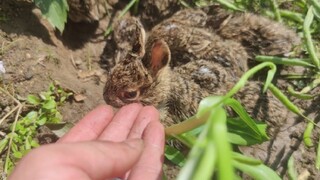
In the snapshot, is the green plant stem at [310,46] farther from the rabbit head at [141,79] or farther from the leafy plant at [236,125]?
the rabbit head at [141,79]

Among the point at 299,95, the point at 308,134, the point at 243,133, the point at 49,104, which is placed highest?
the point at 49,104

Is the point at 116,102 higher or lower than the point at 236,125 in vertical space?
higher

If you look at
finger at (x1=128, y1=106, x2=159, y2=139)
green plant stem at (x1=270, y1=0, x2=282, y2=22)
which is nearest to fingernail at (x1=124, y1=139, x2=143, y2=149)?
finger at (x1=128, y1=106, x2=159, y2=139)

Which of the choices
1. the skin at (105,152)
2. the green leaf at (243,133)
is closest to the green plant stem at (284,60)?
the green leaf at (243,133)

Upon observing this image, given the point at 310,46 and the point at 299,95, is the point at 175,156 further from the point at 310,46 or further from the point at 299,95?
the point at 310,46

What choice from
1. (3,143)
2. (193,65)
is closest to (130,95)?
(193,65)

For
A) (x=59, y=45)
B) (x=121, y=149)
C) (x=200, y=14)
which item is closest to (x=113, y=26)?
(x=59, y=45)
